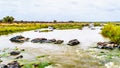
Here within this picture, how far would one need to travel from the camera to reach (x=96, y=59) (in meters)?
35.2

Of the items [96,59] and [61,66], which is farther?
[96,59]

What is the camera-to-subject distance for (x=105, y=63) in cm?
3212

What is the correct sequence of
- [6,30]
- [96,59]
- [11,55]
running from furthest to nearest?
[6,30], [11,55], [96,59]

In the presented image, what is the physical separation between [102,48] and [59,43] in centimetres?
1325

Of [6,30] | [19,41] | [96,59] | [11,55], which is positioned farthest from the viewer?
[6,30]

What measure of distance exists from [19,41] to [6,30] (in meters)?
28.1

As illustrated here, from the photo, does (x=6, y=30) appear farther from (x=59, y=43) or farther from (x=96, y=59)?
(x=96, y=59)

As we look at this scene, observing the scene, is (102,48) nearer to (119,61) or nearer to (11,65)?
(119,61)

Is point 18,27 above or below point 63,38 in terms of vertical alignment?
below

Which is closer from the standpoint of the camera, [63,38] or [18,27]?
[63,38]

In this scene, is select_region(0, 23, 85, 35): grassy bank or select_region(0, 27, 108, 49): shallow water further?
select_region(0, 23, 85, 35): grassy bank

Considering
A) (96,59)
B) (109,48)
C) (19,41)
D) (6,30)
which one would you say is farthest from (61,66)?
(6,30)

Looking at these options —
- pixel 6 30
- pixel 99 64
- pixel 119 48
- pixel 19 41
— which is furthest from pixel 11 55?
pixel 6 30

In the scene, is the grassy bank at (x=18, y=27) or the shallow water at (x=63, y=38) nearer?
the shallow water at (x=63, y=38)
